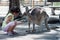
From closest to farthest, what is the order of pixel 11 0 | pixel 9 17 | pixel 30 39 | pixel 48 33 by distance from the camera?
pixel 30 39
pixel 9 17
pixel 48 33
pixel 11 0

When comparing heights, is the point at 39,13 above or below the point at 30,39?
above

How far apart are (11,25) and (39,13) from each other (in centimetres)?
117

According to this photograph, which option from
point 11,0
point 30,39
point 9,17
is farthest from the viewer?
point 11,0

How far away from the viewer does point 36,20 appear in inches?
306

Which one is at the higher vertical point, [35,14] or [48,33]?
[35,14]

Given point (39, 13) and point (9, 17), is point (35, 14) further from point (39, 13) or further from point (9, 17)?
point (9, 17)

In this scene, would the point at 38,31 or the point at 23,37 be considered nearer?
the point at 23,37

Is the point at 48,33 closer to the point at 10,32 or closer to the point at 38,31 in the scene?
the point at 38,31

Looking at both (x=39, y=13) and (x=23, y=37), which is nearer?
(x=23, y=37)

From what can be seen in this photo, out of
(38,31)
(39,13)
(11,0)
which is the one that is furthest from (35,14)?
(11,0)

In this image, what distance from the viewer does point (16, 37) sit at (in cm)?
716

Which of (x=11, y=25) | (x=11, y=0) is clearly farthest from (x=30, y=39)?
(x=11, y=0)

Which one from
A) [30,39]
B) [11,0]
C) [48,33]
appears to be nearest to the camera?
[30,39]

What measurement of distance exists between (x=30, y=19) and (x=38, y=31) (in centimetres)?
72
